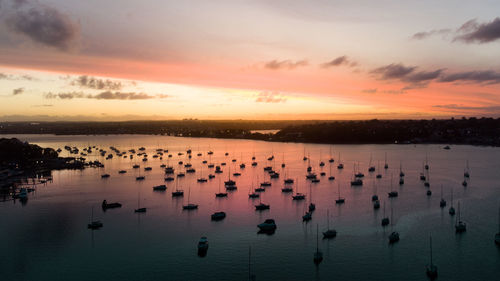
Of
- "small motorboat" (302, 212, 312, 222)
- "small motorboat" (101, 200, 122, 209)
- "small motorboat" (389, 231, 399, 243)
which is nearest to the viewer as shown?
"small motorboat" (389, 231, 399, 243)

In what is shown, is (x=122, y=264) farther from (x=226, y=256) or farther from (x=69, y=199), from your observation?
(x=69, y=199)

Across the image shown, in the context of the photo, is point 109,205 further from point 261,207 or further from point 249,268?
point 249,268

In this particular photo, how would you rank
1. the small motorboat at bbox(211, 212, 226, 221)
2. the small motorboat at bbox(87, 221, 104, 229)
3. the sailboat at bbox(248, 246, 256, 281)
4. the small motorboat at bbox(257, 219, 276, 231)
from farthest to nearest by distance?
the small motorboat at bbox(211, 212, 226, 221), the small motorboat at bbox(87, 221, 104, 229), the small motorboat at bbox(257, 219, 276, 231), the sailboat at bbox(248, 246, 256, 281)

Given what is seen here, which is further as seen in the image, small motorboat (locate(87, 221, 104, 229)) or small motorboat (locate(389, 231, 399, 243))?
small motorboat (locate(87, 221, 104, 229))

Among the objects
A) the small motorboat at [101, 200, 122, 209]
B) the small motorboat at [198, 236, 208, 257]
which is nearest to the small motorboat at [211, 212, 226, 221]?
the small motorboat at [198, 236, 208, 257]

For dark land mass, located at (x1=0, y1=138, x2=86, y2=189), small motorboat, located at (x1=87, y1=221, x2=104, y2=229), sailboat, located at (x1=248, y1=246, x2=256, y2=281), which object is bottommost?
sailboat, located at (x1=248, y1=246, x2=256, y2=281)

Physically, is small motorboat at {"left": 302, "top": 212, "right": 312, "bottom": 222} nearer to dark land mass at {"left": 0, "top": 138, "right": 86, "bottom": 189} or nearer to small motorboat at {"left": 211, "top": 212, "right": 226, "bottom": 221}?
small motorboat at {"left": 211, "top": 212, "right": 226, "bottom": 221}

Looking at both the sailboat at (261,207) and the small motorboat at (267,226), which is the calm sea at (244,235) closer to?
the sailboat at (261,207)

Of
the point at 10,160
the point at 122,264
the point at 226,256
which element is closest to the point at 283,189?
the point at 226,256
